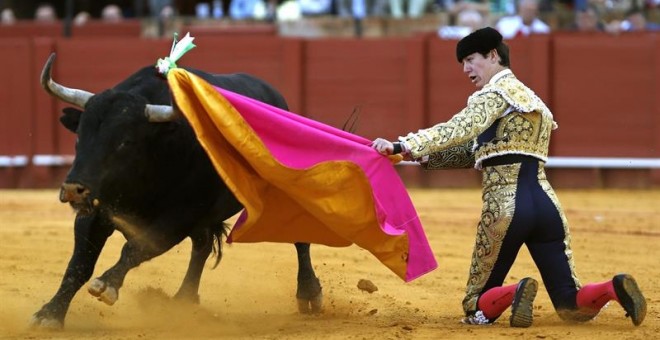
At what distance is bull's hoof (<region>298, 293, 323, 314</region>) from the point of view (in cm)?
531

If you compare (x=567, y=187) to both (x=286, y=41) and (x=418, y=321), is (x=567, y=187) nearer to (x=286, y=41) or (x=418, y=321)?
(x=286, y=41)

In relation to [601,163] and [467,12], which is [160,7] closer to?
[467,12]

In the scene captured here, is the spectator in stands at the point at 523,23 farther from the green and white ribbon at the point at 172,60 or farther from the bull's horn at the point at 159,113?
the bull's horn at the point at 159,113

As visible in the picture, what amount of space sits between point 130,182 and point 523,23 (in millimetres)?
7358

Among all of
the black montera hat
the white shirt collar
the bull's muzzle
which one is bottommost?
the bull's muzzle

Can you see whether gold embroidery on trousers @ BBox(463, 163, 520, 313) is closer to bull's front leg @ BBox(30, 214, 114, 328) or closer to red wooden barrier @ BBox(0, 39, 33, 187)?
bull's front leg @ BBox(30, 214, 114, 328)

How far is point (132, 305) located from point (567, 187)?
6736mm

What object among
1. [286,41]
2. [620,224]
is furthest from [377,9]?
[620,224]

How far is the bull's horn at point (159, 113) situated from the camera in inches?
180

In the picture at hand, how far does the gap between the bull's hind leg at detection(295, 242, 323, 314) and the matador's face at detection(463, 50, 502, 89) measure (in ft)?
4.53

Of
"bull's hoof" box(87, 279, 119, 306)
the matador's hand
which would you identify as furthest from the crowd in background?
"bull's hoof" box(87, 279, 119, 306)

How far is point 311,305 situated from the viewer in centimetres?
539

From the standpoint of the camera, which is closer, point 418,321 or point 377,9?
point 418,321

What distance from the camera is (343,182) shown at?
15.0ft
